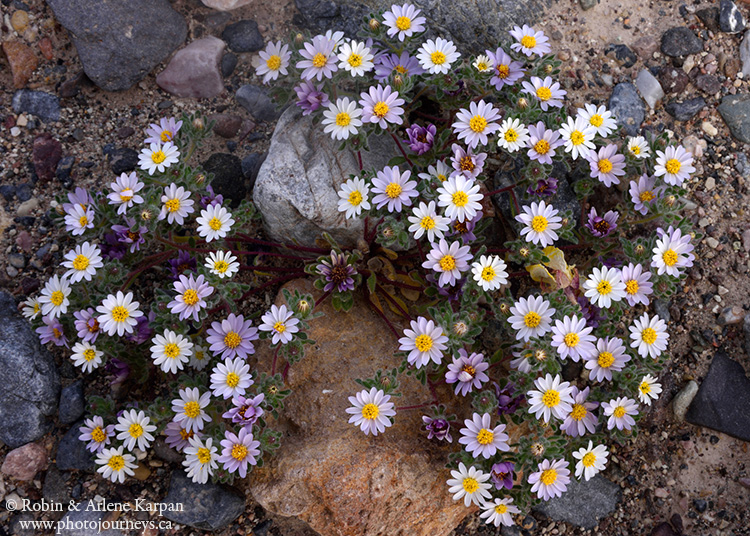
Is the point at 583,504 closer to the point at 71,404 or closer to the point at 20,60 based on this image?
the point at 71,404

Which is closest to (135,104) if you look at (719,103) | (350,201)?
(350,201)

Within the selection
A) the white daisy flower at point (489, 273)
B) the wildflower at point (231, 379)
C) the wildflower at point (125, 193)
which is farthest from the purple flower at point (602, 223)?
the wildflower at point (125, 193)

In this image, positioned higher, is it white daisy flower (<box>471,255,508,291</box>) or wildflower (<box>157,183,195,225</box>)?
white daisy flower (<box>471,255,508,291</box>)

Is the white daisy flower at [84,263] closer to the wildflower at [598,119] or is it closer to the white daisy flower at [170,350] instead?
the white daisy flower at [170,350]

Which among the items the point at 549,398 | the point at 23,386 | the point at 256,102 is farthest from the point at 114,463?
the point at 256,102

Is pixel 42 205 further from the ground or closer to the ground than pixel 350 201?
closer to the ground

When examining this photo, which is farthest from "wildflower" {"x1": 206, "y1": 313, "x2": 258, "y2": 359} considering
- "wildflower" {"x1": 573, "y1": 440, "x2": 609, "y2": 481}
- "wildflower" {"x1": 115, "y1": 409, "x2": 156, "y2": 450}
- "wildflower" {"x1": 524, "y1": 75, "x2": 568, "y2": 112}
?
"wildflower" {"x1": 524, "y1": 75, "x2": 568, "y2": 112}

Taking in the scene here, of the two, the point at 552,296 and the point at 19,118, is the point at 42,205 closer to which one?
the point at 19,118

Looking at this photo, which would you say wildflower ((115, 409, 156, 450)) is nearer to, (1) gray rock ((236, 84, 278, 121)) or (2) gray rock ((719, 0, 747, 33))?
(1) gray rock ((236, 84, 278, 121))
